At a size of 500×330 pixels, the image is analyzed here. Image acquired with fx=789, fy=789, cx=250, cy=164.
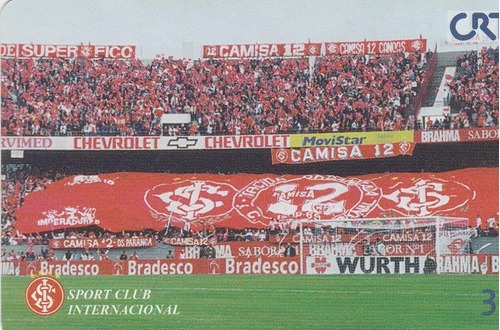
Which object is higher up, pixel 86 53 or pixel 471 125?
pixel 86 53

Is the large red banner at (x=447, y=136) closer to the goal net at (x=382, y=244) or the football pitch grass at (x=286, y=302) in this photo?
the goal net at (x=382, y=244)

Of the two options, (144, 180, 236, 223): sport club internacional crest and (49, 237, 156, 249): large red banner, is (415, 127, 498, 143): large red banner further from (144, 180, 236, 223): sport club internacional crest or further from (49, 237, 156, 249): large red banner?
(49, 237, 156, 249): large red banner

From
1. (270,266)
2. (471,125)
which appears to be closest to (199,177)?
(270,266)

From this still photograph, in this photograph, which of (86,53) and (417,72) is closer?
(86,53)

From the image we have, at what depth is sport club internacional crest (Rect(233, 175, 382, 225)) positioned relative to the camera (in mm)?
8281

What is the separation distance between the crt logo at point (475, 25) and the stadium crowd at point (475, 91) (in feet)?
1.73

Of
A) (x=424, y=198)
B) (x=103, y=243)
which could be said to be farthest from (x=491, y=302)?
(x=103, y=243)

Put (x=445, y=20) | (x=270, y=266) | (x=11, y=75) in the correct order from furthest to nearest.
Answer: (x=270, y=266) < (x=11, y=75) < (x=445, y=20)

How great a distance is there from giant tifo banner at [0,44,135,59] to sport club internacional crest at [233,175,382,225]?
6.53ft

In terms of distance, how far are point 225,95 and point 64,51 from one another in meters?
1.92

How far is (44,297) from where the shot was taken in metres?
7.47

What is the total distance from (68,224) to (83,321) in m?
1.24

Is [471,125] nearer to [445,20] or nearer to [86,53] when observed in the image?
[445,20]

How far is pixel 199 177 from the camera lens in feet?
28.5
